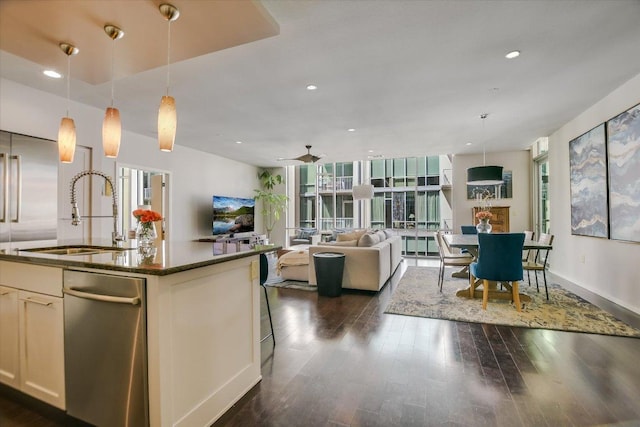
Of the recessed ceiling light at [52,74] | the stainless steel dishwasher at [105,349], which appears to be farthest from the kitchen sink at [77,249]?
the recessed ceiling light at [52,74]

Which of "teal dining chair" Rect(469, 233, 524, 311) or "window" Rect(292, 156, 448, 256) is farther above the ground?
"window" Rect(292, 156, 448, 256)

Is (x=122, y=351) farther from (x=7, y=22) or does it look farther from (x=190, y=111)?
(x=190, y=111)

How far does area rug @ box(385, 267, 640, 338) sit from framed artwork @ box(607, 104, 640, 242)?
1.01 metres

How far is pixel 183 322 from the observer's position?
5.35 feet

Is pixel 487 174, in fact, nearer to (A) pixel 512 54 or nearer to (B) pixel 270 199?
(A) pixel 512 54

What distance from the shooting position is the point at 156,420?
4.91 feet

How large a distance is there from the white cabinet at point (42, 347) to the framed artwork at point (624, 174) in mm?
5335

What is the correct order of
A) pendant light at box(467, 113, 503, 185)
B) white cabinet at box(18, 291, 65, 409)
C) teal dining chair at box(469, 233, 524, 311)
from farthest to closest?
pendant light at box(467, 113, 503, 185) → teal dining chair at box(469, 233, 524, 311) → white cabinet at box(18, 291, 65, 409)

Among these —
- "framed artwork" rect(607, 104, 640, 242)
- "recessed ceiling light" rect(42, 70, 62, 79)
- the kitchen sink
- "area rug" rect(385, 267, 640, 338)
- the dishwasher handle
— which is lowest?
"area rug" rect(385, 267, 640, 338)

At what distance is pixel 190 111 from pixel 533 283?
19.8 ft

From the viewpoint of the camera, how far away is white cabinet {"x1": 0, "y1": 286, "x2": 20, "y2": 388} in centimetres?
199

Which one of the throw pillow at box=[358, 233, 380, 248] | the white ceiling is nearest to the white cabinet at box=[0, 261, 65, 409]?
the white ceiling

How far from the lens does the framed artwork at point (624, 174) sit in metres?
3.46

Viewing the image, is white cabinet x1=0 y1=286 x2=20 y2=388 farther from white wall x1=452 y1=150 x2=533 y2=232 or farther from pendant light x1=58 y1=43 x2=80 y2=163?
white wall x1=452 y1=150 x2=533 y2=232
